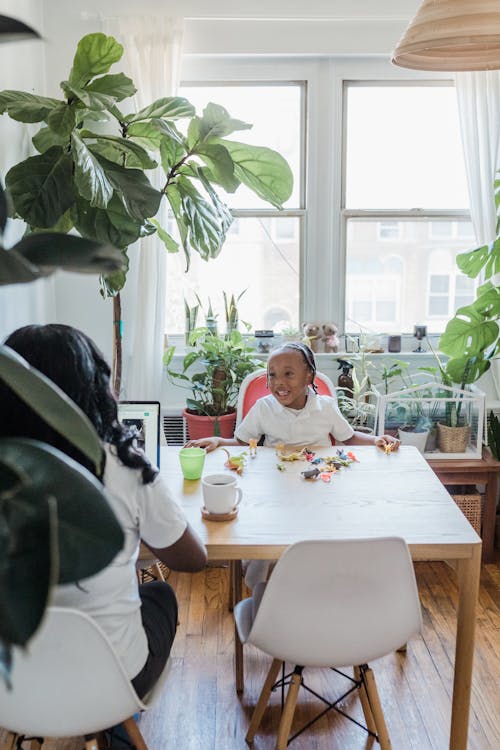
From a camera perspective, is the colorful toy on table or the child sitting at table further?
the child sitting at table

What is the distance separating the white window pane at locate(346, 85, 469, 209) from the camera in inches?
153

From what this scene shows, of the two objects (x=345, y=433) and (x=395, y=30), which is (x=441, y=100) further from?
(x=345, y=433)

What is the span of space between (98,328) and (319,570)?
2422mm

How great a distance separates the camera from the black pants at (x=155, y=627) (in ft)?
5.78

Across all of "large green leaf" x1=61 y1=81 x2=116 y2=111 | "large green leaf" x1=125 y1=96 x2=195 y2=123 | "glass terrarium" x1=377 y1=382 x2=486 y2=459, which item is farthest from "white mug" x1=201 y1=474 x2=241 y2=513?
"glass terrarium" x1=377 y1=382 x2=486 y2=459

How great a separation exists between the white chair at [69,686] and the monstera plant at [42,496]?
3.37ft

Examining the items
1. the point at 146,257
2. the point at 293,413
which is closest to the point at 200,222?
the point at 293,413

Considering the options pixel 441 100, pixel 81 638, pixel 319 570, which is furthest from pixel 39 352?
pixel 441 100

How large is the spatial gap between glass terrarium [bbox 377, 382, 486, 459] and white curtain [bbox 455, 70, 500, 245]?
32.3 inches

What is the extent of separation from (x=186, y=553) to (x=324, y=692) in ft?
3.57

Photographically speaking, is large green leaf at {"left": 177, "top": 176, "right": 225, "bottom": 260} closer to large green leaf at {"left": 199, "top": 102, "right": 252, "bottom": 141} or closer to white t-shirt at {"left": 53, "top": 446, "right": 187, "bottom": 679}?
large green leaf at {"left": 199, "top": 102, "right": 252, "bottom": 141}

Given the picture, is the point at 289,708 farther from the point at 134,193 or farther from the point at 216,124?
the point at 216,124

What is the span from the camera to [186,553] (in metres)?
1.79

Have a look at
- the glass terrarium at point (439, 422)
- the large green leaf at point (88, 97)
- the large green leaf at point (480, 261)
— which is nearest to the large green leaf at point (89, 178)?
the large green leaf at point (88, 97)
